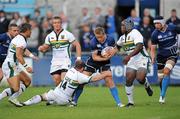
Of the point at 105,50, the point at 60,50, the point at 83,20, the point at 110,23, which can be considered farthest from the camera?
the point at 83,20

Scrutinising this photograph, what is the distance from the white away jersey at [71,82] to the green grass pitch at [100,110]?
0.41 m

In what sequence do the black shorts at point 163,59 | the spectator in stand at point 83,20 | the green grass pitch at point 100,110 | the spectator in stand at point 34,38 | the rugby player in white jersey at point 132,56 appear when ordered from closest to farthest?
the green grass pitch at point 100,110, the rugby player in white jersey at point 132,56, the black shorts at point 163,59, the spectator in stand at point 34,38, the spectator in stand at point 83,20

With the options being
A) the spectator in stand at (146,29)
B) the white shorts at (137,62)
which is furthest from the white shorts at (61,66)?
the spectator in stand at (146,29)

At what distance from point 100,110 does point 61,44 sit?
2.87m

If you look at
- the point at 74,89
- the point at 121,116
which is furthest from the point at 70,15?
the point at 121,116

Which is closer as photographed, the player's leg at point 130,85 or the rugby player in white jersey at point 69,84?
Answer: the rugby player in white jersey at point 69,84

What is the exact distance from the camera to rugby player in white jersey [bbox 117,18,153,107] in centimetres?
2002

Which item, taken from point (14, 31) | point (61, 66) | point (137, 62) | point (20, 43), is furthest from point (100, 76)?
point (14, 31)

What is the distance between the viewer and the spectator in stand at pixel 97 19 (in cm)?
2986

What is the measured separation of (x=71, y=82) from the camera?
19312mm

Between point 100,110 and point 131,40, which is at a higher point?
point 131,40

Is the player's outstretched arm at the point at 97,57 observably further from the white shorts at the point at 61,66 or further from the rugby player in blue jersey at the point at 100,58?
the white shorts at the point at 61,66

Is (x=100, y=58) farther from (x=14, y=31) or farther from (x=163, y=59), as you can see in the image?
(x=14, y=31)

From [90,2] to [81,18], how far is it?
3.23 feet
